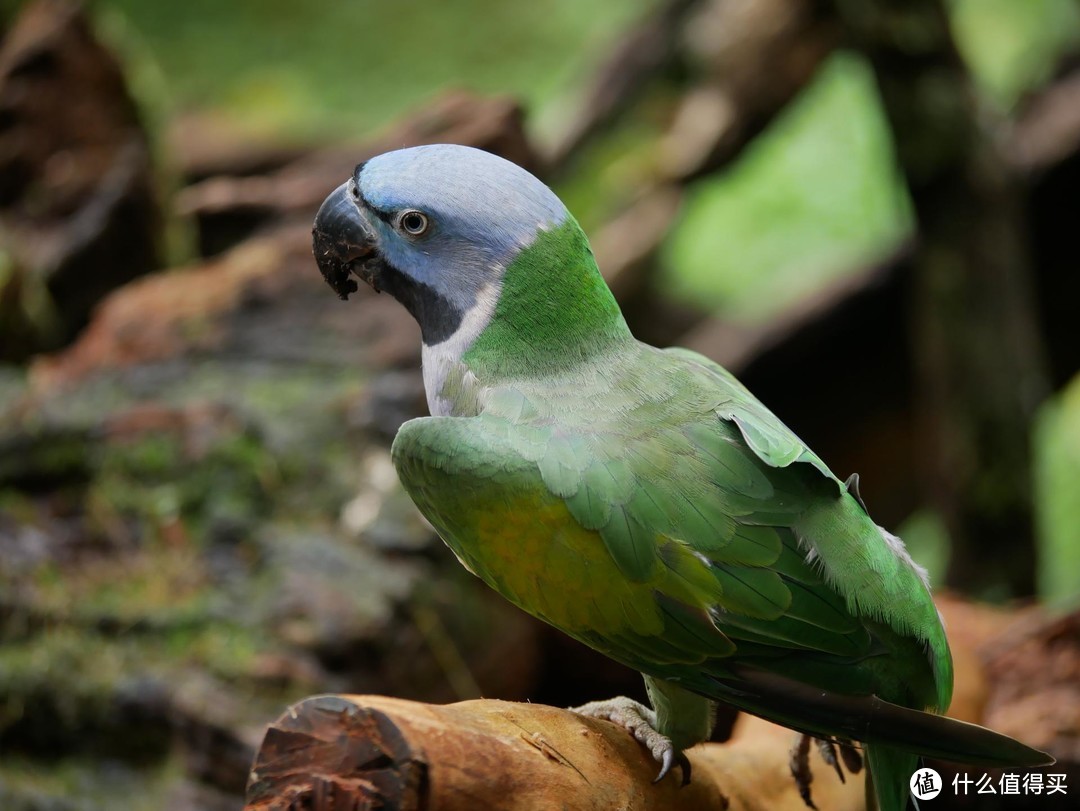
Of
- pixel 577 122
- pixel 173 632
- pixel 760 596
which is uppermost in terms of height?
pixel 577 122

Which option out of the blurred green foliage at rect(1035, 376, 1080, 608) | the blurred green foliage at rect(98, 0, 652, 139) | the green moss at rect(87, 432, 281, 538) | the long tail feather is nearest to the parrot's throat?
the long tail feather

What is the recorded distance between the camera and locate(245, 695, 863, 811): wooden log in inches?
74.4

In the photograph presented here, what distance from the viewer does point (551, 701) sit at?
17.4 ft

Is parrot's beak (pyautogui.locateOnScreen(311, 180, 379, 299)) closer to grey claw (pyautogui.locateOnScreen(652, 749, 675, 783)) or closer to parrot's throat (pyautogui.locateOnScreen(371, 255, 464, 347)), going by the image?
parrot's throat (pyautogui.locateOnScreen(371, 255, 464, 347))

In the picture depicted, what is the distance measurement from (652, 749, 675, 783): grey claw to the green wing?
212 millimetres

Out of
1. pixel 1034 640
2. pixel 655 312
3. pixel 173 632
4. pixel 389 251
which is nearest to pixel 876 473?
pixel 655 312

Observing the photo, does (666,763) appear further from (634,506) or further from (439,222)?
(439,222)

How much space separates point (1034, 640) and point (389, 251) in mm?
3320

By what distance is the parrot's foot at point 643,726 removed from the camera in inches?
98.7

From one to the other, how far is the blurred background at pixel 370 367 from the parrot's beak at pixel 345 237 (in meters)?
1.67

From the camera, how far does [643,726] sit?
257cm

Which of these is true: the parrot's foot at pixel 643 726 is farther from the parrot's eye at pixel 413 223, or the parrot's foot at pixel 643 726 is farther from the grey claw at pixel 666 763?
the parrot's eye at pixel 413 223

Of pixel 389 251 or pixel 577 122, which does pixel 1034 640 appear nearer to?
pixel 389 251

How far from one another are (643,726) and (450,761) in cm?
75
